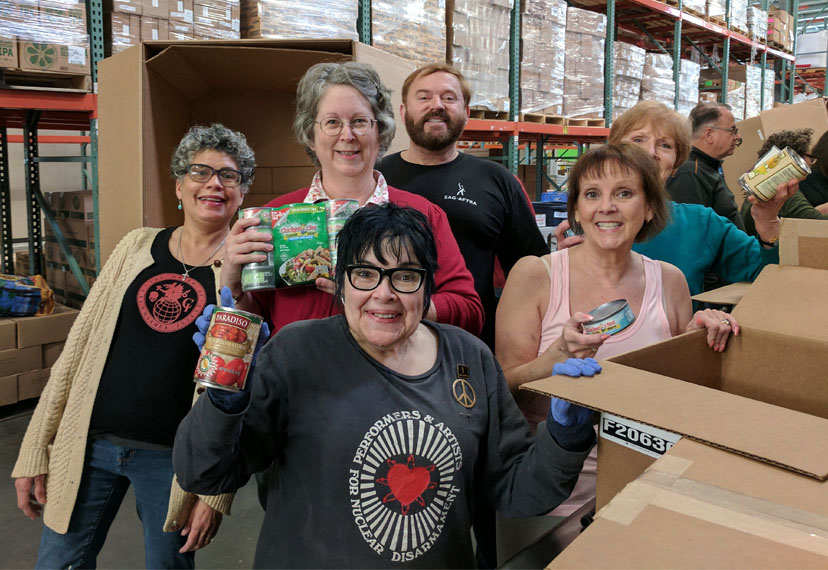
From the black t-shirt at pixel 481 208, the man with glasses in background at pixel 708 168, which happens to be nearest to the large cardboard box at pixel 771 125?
the man with glasses in background at pixel 708 168

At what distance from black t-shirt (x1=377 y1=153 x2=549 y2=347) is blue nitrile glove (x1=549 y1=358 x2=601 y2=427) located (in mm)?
1070

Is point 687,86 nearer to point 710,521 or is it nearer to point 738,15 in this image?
point 738,15

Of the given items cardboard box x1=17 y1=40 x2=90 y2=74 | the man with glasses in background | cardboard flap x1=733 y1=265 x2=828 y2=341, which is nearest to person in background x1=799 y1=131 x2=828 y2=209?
the man with glasses in background

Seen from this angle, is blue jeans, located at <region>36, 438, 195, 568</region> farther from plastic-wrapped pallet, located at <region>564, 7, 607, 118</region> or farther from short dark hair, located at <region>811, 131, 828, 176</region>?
plastic-wrapped pallet, located at <region>564, 7, 607, 118</region>

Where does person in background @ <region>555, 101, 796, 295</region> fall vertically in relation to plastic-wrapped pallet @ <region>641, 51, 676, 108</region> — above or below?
below

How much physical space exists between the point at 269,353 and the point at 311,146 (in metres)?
0.63

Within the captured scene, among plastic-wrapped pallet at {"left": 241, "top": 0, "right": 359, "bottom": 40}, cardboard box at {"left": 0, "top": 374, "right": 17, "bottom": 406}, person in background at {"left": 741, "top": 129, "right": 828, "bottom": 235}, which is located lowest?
cardboard box at {"left": 0, "top": 374, "right": 17, "bottom": 406}

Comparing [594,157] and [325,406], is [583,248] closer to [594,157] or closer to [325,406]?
[594,157]

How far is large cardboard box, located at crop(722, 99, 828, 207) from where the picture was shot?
438cm

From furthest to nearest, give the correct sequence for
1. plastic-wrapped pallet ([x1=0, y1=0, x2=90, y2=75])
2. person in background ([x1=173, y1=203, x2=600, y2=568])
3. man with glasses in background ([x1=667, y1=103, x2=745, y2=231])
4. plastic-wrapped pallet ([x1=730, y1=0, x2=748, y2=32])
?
plastic-wrapped pallet ([x1=730, y1=0, x2=748, y2=32]) < plastic-wrapped pallet ([x1=0, y1=0, x2=90, y2=75]) < man with glasses in background ([x1=667, y1=103, x2=745, y2=231]) < person in background ([x1=173, y1=203, x2=600, y2=568])

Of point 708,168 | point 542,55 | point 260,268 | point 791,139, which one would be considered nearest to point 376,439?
point 260,268

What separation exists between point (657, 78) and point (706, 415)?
21.4 feet

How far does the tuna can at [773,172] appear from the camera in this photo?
1.78m

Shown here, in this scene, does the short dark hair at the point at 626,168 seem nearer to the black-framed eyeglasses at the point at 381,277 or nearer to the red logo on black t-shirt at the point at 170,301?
the black-framed eyeglasses at the point at 381,277
